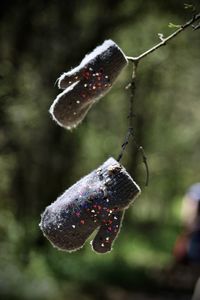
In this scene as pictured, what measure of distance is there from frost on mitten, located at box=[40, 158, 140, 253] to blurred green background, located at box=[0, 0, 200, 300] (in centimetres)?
90

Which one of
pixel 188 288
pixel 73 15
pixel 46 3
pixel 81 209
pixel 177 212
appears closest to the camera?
pixel 81 209

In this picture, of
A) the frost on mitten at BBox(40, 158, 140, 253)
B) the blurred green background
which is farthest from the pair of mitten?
the blurred green background

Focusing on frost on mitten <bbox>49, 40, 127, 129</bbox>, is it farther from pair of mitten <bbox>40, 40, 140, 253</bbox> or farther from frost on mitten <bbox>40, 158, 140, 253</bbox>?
frost on mitten <bbox>40, 158, 140, 253</bbox>

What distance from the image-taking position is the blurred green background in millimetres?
7496

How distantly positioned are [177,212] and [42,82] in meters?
15.5

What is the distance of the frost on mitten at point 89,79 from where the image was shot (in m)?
2.73

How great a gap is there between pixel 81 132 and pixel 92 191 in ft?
30.9

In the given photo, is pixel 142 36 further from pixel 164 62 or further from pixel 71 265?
pixel 71 265

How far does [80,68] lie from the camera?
2742mm

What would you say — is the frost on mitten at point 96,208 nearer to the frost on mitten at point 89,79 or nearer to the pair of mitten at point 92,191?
the pair of mitten at point 92,191

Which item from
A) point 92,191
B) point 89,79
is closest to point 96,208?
point 92,191

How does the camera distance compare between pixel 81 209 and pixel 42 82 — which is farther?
pixel 42 82

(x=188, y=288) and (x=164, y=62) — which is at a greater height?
(x=164, y=62)

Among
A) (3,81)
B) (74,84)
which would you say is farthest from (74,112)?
(3,81)
